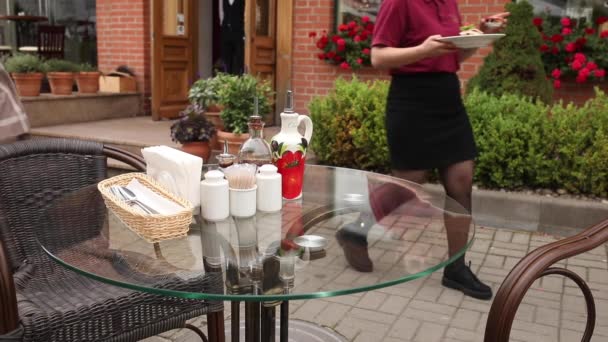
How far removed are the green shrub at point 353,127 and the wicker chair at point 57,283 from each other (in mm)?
2789

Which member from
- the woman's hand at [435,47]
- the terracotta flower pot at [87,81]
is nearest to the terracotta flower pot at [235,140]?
the woman's hand at [435,47]

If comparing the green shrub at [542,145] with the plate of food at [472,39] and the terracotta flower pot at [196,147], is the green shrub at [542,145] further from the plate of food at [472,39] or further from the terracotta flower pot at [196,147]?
the terracotta flower pot at [196,147]

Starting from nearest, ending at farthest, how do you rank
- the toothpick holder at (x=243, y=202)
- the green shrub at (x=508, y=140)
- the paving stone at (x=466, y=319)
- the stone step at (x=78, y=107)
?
the toothpick holder at (x=243, y=202)
the paving stone at (x=466, y=319)
the green shrub at (x=508, y=140)
the stone step at (x=78, y=107)

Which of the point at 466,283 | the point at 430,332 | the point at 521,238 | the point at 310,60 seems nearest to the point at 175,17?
the point at 310,60

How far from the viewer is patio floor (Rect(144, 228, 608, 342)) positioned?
2.83 metres

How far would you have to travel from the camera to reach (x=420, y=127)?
3031mm

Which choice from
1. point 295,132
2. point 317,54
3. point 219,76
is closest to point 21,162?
point 295,132

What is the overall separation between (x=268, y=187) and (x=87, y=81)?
6.42m

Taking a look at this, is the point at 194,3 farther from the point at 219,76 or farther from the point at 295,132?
the point at 295,132

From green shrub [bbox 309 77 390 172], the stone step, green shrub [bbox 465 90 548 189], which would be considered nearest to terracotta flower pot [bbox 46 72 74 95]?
the stone step

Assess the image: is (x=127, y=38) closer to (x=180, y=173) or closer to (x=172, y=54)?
(x=172, y=54)

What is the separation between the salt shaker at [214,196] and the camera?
1775mm

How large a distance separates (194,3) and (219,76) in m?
2.67

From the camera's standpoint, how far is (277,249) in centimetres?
165
